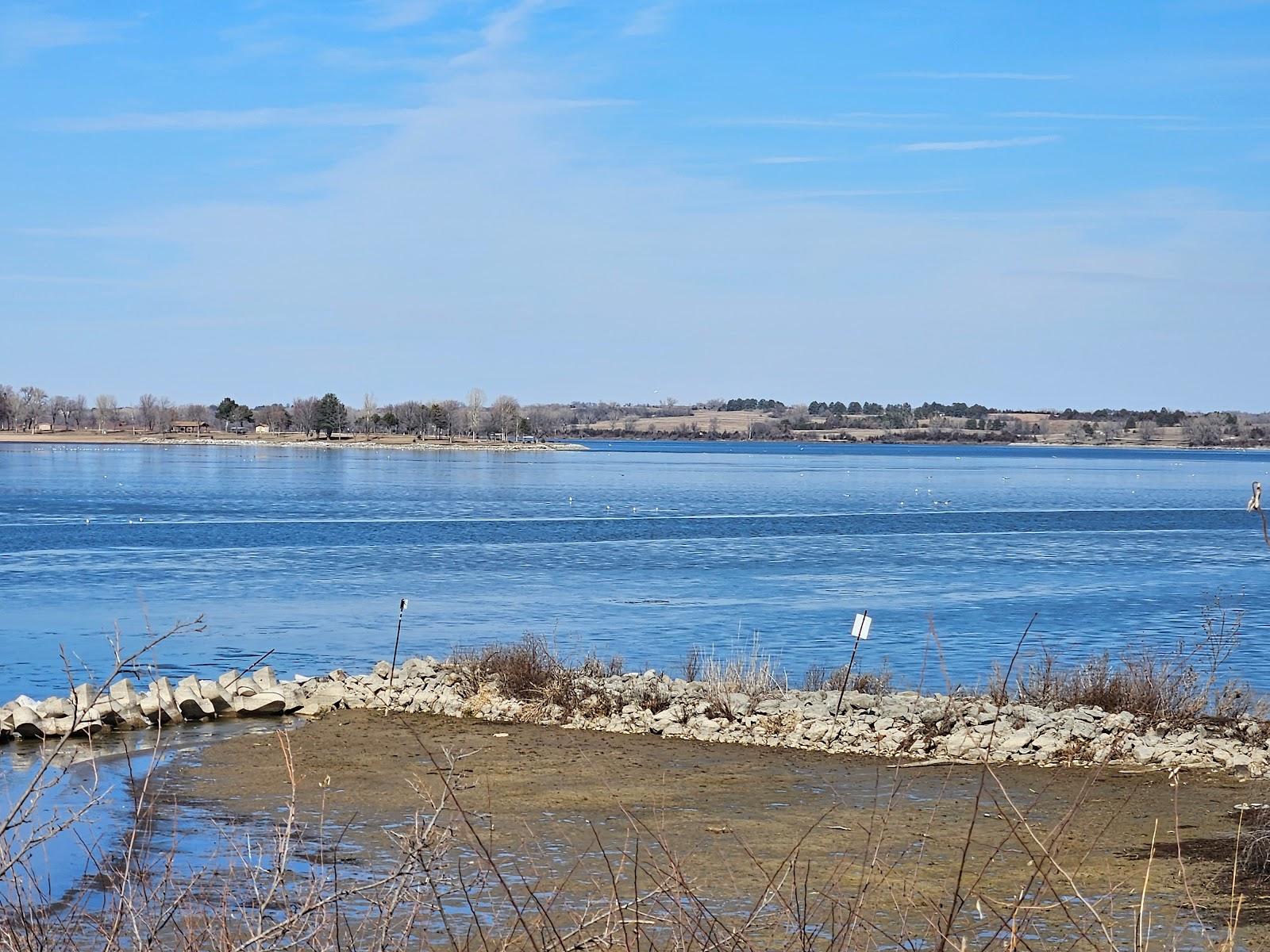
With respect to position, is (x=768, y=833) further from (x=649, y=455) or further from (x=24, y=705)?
(x=649, y=455)

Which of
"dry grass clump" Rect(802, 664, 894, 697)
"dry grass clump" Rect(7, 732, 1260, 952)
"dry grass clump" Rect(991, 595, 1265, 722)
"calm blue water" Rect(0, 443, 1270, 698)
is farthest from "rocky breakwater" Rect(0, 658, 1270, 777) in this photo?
"calm blue water" Rect(0, 443, 1270, 698)

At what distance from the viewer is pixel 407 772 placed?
1450 centimetres

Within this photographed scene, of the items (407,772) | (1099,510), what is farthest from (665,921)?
(1099,510)

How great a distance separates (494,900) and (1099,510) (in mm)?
77048

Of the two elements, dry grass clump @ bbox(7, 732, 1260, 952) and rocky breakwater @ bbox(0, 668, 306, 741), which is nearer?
dry grass clump @ bbox(7, 732, 1260, 952)

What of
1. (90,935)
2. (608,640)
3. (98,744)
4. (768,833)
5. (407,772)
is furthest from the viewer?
(608,640)

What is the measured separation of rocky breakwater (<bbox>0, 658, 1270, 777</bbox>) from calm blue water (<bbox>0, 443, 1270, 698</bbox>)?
4.42m

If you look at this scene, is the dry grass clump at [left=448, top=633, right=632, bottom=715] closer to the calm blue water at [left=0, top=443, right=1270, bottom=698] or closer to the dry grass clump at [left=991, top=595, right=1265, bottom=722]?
the calm blue water at [left=0, top=443, right=1270, bottom=698]

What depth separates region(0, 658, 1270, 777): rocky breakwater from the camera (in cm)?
1541

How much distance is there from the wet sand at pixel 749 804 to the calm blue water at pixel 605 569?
12.1 feet

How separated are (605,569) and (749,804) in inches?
1207

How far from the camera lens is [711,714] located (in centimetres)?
1747

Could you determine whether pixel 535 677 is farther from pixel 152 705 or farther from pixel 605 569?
pixel 605 569

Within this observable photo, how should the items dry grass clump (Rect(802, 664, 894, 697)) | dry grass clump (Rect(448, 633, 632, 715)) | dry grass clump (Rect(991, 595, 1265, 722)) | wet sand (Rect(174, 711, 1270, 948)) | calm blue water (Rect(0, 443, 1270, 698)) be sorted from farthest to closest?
calm blue water (Rect(0, 443, 1270, 698)), dry grass clump (Rect(802, 664, 894, 697)), dry grass clump (Rect(448, 633, 632, 715)), dry grass clump (Rect(991, 595, 1265, 722)), wet sand (Rect(174, 711, 1270, 948))
